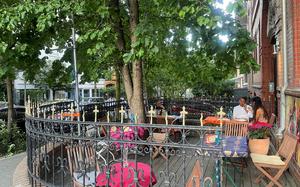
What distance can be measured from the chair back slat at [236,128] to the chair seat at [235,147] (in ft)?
2.12

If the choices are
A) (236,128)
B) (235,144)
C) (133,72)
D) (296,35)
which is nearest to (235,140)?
(235,144)

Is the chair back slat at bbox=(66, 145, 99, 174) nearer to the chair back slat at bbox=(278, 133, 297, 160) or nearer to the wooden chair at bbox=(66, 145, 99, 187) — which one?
the wooden chair at bbox=(66, 145, 99, 187)

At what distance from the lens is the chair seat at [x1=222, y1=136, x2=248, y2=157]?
20.0 ft

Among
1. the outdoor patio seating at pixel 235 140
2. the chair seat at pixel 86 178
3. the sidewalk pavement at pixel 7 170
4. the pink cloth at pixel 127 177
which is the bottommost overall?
the sidewalk pavement at pixel 7 170

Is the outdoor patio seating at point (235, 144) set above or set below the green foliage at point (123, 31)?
below

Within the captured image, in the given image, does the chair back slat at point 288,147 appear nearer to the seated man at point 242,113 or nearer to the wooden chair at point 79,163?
the wooden chair at point 79,163

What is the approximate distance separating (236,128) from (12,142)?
838 centimetres

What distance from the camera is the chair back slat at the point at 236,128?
8070 millimetres

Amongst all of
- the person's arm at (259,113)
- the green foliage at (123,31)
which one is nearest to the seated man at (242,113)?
the person's arm at (259,113)

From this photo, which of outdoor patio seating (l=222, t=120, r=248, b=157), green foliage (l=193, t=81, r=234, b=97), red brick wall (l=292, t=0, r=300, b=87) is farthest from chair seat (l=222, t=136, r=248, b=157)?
green foliage (l=193, t=81, r=234, b=97)

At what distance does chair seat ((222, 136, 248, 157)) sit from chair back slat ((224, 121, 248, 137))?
0.65 meters

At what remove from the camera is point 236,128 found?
8.17 meters

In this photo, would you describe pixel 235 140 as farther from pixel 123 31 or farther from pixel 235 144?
pixel 123 31

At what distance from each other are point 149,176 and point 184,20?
449 cm
